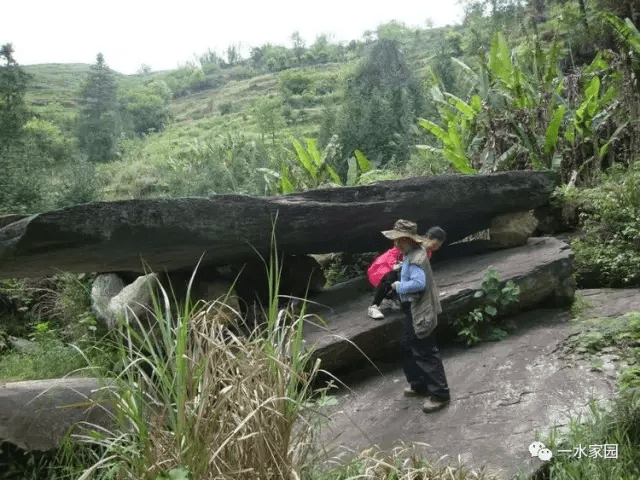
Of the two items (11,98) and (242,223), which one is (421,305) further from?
(11,98)

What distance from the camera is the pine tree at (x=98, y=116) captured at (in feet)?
75.0

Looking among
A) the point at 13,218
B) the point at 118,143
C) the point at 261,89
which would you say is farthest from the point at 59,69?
the point at 13,218

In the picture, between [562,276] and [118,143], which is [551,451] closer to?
[562,276]

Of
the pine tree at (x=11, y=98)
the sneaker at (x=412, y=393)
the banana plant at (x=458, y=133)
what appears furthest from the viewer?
the pine tree at (x=11, y=98)

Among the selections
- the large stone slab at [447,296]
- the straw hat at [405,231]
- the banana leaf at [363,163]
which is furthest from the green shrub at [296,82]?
the straw hat at [405,231]

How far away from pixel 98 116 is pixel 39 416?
72.3ft

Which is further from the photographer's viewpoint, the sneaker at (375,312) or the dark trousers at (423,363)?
the sneaker at (375,312)

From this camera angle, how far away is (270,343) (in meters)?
2.45

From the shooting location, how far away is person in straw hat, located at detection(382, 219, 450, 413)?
4.80 meters

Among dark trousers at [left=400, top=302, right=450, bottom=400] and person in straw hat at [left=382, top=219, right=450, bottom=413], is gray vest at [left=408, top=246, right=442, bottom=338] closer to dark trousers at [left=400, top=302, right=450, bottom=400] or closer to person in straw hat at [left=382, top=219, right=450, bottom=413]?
person in straw hat at [left=382, top=219, right=450, bottom=413]

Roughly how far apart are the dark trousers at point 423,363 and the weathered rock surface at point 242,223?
154cm

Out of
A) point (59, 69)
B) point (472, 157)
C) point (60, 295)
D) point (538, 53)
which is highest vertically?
point (59, 69)

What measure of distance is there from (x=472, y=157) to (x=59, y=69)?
60519 mm

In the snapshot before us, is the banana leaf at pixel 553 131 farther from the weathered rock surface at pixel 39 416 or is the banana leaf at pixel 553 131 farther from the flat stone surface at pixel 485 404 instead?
the weathered rock surface at pixel 39 416
